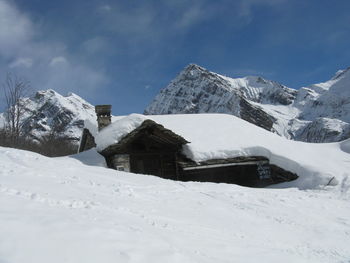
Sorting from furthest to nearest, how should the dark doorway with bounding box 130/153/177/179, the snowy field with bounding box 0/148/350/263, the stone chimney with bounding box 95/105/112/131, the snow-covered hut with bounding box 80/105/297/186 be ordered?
1. the stone chimney with bounding box 95/105/112/131
2. the dark doorway with bounding box 130/153/177/179
3. the snow-covered hut with bounding box 80/105/297/186
4. the snowy field with bounding box 0/148/350/263

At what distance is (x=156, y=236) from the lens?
4312 millimetres

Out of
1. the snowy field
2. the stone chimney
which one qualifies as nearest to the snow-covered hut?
the stone chimney

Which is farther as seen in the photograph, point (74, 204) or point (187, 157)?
point (187, 157)

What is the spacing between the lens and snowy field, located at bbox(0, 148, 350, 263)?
11.4ft

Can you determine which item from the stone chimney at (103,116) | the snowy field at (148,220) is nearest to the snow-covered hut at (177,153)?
the stone chimney at (103,116)

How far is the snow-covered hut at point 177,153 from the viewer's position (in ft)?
40.2

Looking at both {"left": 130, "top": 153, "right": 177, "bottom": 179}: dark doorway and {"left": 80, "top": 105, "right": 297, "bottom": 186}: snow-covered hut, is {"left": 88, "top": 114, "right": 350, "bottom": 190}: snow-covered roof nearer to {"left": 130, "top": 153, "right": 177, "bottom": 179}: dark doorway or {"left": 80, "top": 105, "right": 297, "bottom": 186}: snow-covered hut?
{"left": 80, "top": 105, "right": 297, "bottom": 186}: snow-covered hut

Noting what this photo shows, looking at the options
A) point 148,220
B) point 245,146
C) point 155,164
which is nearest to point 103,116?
point 155,164

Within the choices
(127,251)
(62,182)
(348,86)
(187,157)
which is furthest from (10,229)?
(348,86)

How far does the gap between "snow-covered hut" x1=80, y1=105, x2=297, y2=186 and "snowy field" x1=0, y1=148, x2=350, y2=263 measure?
3.21 meters

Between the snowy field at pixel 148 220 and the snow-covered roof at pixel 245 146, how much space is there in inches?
123

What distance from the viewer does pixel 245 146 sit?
1432 cm

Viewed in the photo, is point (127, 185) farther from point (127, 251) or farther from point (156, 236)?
point (127, 251)

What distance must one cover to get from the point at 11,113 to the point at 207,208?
19532 millimetres
